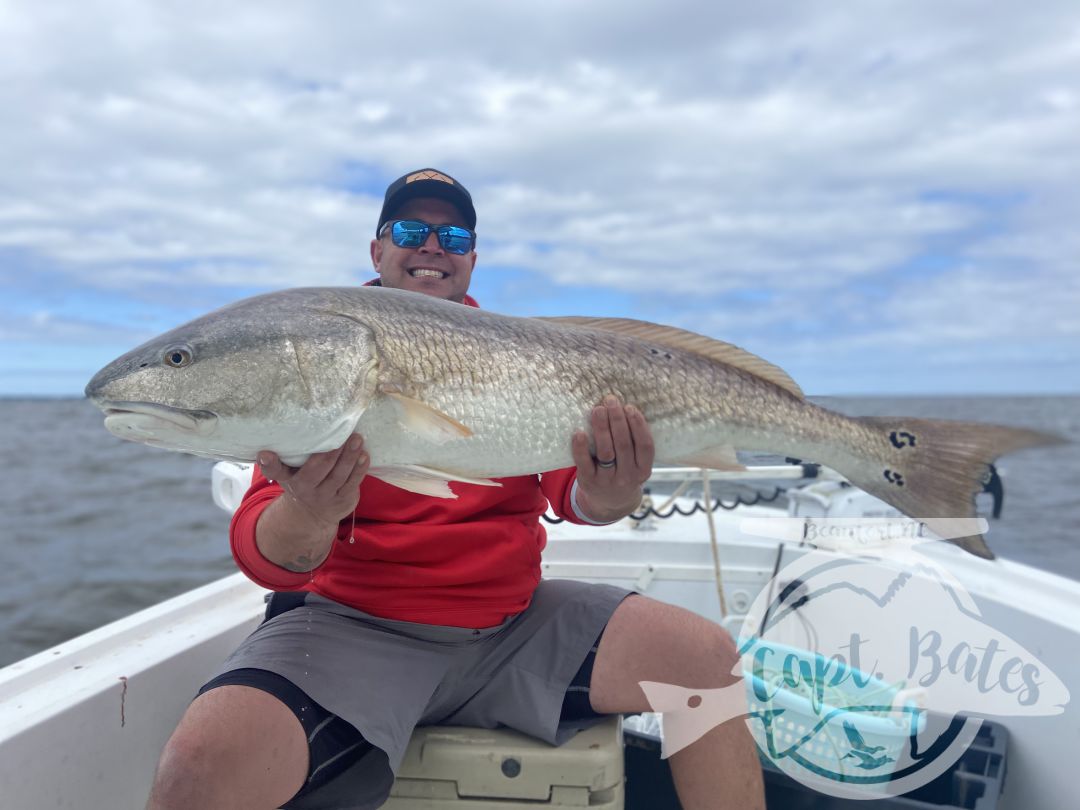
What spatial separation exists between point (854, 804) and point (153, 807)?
252cm

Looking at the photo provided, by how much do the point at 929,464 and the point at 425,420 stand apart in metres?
1.70

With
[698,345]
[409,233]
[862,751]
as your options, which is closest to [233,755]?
[698,345]

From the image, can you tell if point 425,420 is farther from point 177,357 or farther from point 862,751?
point 862,751

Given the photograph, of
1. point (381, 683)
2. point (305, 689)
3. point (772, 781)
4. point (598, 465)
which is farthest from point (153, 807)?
point (772, 781)

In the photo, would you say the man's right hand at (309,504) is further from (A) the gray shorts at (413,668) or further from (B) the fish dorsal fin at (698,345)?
(B) the fish dorsal fin at (698,345)

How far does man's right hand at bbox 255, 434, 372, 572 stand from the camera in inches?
89.0

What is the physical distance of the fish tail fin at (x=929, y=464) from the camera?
2.53 metres

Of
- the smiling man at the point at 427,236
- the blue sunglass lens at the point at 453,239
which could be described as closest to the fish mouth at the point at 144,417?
the smiling man at the point at 427,236

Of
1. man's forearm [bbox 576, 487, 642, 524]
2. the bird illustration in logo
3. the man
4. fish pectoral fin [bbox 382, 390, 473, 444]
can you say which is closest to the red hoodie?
the man

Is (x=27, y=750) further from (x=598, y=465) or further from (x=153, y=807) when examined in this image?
(x=598, y=465)

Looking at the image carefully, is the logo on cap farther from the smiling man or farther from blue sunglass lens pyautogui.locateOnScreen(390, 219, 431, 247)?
blue sunglass lens pyautogui.locateOnScreen(390, 219, 431, 247)

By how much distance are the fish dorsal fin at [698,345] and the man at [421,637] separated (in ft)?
1.12

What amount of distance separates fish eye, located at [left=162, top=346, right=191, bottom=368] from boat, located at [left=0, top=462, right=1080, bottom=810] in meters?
1.33

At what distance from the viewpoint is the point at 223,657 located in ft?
11.0
